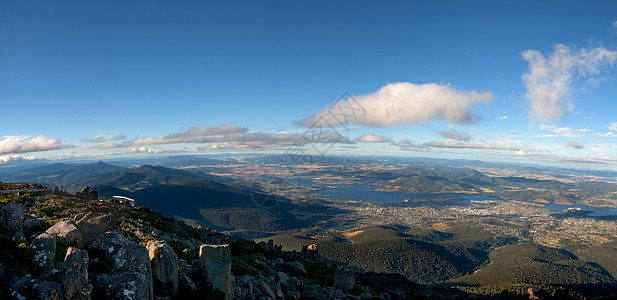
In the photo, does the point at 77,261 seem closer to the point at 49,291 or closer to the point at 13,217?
the point at 49,291

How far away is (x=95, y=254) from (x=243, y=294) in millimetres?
8491

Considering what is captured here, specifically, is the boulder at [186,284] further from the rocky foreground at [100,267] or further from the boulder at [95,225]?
the boulder at [95,225]

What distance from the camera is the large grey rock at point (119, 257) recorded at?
11453 millimetres

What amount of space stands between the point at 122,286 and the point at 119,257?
1997 mm

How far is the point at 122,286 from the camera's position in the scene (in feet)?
33.6

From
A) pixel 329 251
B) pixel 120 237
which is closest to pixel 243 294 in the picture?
pixel 120 237

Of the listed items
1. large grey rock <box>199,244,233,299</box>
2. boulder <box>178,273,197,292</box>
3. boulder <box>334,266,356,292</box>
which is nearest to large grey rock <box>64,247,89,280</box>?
boulder <box>178,273,197,292</box>

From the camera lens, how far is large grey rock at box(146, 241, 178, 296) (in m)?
12.8

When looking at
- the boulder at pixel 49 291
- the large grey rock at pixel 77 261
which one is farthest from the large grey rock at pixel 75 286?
the large grey rock at pixel 77 261

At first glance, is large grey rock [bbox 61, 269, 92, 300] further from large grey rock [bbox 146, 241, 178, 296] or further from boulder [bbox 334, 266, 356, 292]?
boulder [bbox 334, 266, 356, 292]

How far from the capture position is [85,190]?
44906 mm

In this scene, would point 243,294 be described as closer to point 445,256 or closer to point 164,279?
point 164,279

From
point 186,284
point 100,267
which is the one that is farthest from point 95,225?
point 186,284

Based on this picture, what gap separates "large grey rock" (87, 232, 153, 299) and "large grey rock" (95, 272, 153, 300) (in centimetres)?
32
